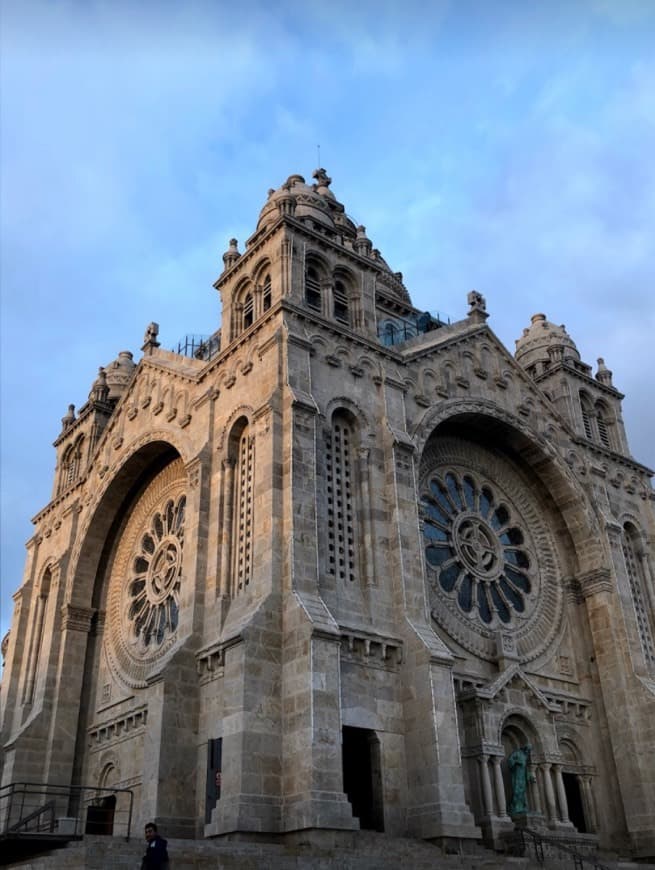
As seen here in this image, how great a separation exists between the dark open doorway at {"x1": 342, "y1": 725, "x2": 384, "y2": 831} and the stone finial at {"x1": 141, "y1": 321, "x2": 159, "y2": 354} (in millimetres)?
17765

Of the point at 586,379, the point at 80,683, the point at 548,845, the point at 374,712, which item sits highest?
the point at 586,379

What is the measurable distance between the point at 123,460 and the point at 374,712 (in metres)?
14.9

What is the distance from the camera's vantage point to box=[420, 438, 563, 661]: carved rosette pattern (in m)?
27.0

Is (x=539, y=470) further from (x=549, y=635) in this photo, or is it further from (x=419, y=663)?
(x=419, y=663)

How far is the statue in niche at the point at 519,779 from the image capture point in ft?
76.7

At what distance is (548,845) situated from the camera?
23.0m

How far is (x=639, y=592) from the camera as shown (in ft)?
105

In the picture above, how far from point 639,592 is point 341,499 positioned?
14.1 metres

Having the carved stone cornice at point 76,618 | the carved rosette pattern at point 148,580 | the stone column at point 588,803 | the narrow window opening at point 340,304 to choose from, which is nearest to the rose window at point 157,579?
the carved rosette pattern at point 148,580

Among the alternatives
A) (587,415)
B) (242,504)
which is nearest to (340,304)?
(242,504)

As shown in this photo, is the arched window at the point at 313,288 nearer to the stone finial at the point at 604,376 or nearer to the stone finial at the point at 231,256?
the stone finial at the point at 231,256

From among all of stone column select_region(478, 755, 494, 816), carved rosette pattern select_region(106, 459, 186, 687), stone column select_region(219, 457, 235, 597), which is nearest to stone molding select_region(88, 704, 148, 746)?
carved rosette pattern select_region(106, 459, 186, 687)

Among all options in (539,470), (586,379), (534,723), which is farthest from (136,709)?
(586,379)

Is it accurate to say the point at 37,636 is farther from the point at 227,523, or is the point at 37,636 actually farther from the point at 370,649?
the point at 370,649
